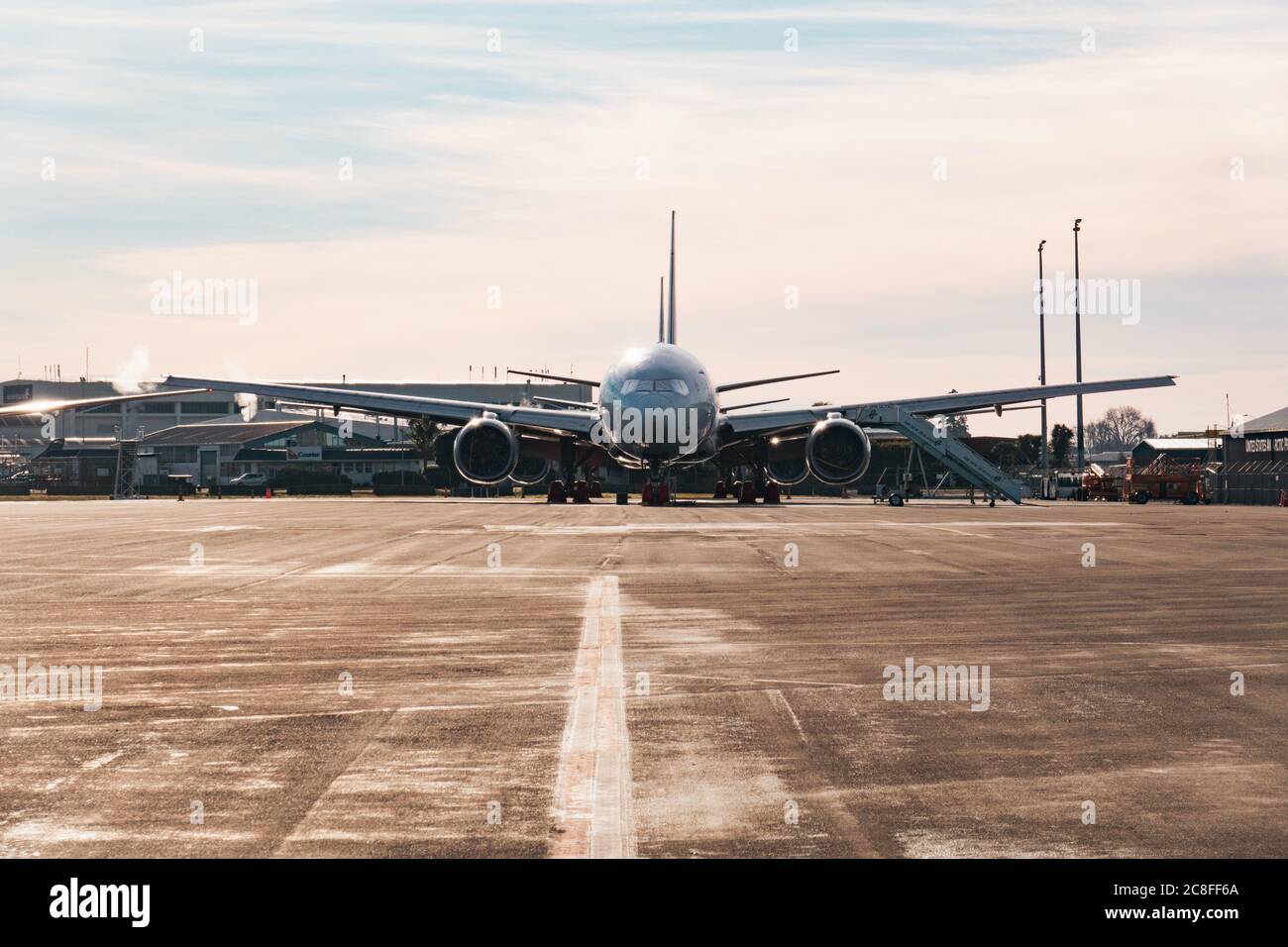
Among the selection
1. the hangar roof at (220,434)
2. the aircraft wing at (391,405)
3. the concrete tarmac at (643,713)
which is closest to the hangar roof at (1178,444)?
the hangar roof at (220,434)

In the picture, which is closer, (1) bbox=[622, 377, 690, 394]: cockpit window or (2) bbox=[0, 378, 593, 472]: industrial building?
(1) bbox=[622, 377, 690, 394]: cockpit window

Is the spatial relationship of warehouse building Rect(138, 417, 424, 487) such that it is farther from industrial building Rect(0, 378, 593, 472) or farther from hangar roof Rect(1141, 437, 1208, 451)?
hangar roof Rect(1141, 437, 1208, 451)

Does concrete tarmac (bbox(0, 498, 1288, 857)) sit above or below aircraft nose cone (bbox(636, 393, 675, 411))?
below

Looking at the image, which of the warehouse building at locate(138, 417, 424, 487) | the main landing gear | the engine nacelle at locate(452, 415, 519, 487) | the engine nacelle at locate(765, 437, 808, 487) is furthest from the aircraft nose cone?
the warehouse building at locate(138, 417, 424, 487)

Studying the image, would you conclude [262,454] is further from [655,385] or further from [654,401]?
[654,401]

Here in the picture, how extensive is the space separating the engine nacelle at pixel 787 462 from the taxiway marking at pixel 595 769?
51.6 metres

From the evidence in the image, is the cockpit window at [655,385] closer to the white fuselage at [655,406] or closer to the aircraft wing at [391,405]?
the white fuselage at [655,406]

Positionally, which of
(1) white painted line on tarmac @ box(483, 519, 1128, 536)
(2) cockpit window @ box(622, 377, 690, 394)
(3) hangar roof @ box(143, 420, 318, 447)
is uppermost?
(3) hangar roof @ box(143, 420, 318, 447)

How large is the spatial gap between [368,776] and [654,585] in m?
14.0

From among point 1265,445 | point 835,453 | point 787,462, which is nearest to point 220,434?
point 787,462

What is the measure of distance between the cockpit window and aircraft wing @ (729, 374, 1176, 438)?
26.8 feet

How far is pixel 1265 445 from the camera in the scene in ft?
290

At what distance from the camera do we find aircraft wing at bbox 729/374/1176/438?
60594 millimetres

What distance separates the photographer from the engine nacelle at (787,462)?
217 feet
